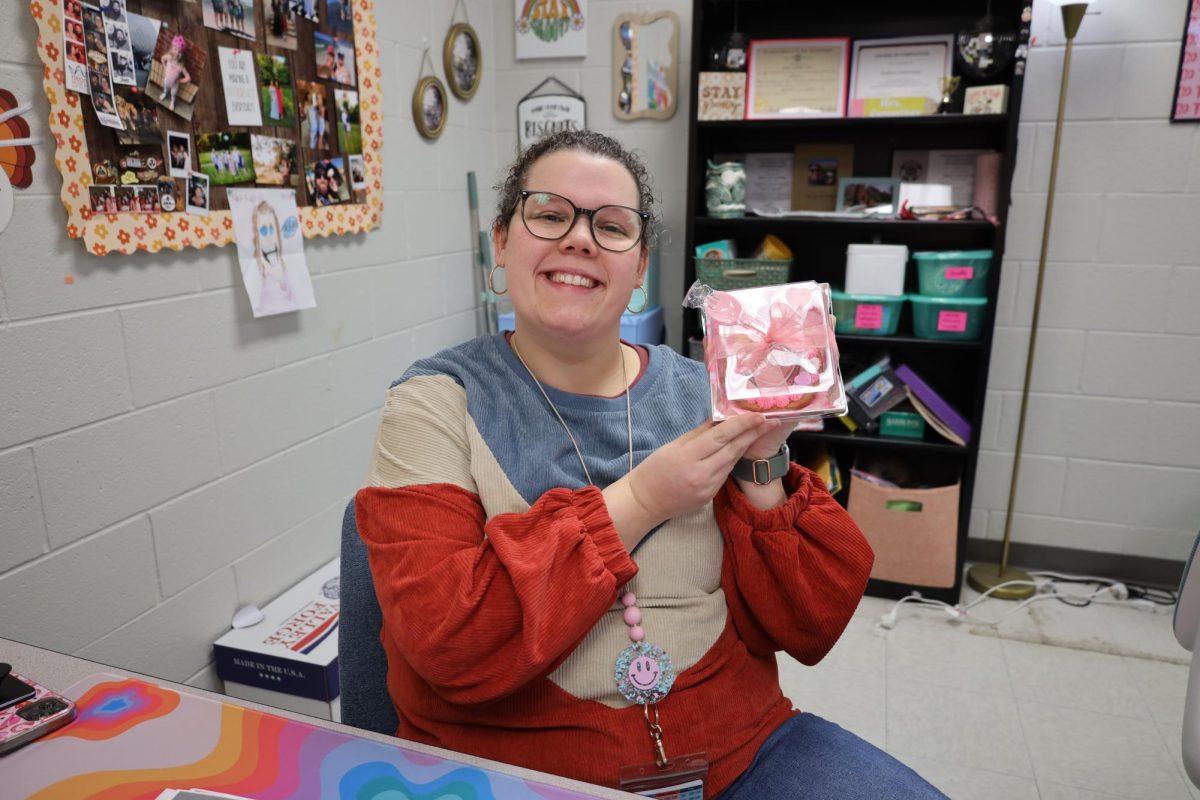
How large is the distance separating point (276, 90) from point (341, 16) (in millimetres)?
385

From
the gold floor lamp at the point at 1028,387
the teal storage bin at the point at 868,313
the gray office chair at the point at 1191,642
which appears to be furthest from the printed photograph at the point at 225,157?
the gold floor lamp at the point at 1028,387

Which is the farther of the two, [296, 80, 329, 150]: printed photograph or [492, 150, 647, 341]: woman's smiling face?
[296, 80, 329, 150]: printed photograph

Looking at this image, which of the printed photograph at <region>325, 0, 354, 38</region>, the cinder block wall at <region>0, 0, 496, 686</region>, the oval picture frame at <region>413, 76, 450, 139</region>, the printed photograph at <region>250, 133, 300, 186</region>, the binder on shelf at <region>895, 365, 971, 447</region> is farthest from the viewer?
the binder on shelf at <region>895, 365, 971, 447</region>

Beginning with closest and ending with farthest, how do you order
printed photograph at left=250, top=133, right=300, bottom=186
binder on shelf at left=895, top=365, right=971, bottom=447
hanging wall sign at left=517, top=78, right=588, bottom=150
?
printed photograph at left=250, top=133, right=300, bottom=186 < binder on shelf at left=895, top=365, right=971, bottom=447 < hanging wall sign at left=517, top=78, right=588, bottom=150

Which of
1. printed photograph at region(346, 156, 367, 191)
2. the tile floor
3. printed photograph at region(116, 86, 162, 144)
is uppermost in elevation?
printed photograph at region(116, 86, 162, 144)

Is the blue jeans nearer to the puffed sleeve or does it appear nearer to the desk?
the puffed sleeve

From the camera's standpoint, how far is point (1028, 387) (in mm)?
2744

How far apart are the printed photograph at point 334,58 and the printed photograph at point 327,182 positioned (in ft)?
0.74

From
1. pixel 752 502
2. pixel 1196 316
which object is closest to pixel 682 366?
pixel 752 502

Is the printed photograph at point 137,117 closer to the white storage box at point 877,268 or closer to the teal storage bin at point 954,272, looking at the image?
the white storage box at point 877,268

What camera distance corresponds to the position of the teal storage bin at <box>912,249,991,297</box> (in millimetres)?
2568

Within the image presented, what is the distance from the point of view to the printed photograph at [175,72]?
5.28ft

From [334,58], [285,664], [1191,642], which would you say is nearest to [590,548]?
[1191,642]

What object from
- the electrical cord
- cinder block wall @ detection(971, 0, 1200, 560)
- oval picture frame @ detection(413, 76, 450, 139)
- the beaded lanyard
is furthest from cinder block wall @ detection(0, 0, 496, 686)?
cinder block wall @ detection(971, 0, 1200, 560)
